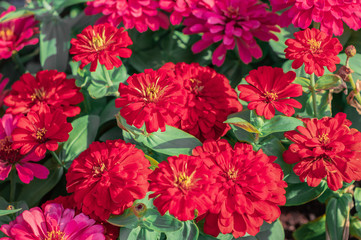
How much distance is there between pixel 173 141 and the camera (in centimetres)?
74

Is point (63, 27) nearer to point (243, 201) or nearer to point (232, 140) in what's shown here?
point (232, 140)

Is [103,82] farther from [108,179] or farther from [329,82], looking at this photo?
[329,82]

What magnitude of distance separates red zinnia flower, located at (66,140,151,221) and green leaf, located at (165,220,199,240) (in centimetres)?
10

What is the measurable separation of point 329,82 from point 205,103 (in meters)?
0.24

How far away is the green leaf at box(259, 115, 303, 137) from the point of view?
687 mm

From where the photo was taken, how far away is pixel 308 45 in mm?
709

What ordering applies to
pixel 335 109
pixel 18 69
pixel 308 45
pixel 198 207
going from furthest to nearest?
pixel 18 69 < pixel 335 109 < pixel 308 45 < pixel 198 207

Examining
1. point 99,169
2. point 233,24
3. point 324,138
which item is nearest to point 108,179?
point 99,169

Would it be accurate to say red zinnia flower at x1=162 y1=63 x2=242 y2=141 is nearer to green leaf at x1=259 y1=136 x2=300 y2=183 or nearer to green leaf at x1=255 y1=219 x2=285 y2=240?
green leaf at x1=259 y1=136 x2=300 y2=183

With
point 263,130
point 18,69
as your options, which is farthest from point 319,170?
point 18,69

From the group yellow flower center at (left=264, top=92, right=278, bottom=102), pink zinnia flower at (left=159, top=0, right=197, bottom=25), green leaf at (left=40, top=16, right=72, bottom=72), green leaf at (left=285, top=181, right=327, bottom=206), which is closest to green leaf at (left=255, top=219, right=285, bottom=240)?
green leaf at (left=285, top=181, right=327, bottom=206)

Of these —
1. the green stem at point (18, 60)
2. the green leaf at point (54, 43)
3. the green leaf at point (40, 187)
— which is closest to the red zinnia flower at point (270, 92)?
the green leaf at point (40, 187)

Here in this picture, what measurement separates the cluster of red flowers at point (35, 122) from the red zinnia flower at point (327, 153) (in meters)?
0.42

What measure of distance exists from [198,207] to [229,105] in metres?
0.25
